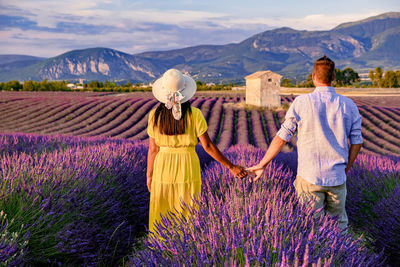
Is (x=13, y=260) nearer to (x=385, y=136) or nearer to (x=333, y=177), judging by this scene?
(x=333, y=177)

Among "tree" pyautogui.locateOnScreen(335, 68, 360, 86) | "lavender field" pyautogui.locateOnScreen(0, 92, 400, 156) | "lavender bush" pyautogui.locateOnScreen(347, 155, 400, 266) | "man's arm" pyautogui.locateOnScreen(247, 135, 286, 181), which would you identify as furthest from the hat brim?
"tree" pyautogui.locateOnScreen(335, 68, 360, 86)

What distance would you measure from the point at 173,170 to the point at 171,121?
389 mm

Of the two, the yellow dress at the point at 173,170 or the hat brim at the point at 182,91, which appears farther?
the yellow dress at the point at 173,170

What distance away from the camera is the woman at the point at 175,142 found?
269cm

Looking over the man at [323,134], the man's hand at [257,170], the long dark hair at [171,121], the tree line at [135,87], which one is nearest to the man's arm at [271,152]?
the man's hand at [257,170]

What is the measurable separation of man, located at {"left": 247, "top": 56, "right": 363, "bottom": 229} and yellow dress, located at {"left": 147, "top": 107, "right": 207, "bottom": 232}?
2.45 ft

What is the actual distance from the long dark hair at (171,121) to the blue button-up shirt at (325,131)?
763mm

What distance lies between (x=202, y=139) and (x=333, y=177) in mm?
965

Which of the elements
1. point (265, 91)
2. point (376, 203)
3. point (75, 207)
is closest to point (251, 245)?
point (75, 207)

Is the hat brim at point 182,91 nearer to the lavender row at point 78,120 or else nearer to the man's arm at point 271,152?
the man's arm at point 271,152

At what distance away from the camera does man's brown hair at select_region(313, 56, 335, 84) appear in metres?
2.50

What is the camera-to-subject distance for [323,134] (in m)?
2.49

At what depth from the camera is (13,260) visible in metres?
1.93

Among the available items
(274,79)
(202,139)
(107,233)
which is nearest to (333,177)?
(202,139)
